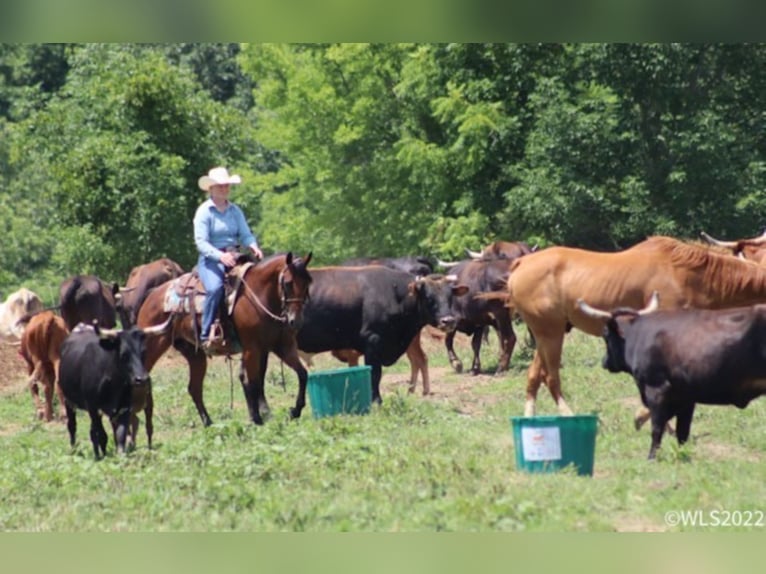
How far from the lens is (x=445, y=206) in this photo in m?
35.3

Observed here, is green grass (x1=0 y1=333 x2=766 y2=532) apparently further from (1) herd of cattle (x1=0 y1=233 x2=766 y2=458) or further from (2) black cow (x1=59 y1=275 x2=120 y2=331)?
(2) black cow (x1=59 y1=275 x2=120 y2=331)

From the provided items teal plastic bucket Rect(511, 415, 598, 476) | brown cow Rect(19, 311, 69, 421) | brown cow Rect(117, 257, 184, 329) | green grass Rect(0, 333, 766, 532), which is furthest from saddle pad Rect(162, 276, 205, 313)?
teal plastic bucket Rect(511, 415, 598, 476)

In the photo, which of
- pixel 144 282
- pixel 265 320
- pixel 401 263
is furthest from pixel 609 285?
pixel 144 282

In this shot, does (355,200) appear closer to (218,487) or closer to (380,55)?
(380,55)

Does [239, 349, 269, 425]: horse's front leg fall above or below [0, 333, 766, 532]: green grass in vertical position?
above

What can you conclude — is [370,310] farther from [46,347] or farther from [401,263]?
[401,263]

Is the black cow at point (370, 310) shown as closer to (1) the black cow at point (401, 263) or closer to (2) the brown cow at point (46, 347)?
(2) the brown cow at point (46, 347)

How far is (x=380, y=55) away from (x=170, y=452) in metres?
25.1

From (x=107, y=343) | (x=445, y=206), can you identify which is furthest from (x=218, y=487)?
(x=445, y=206)

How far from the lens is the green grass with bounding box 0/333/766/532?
10.8 metres

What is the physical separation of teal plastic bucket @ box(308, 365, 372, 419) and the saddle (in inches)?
41.5

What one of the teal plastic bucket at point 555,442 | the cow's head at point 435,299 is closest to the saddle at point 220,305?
the cow's head at point 435,299

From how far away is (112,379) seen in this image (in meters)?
14.8

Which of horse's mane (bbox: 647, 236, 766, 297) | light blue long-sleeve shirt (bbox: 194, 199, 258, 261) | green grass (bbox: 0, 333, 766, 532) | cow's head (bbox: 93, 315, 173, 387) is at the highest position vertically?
light blue long-sleeve shirt (bbox: 194, 199, 258, 261)
